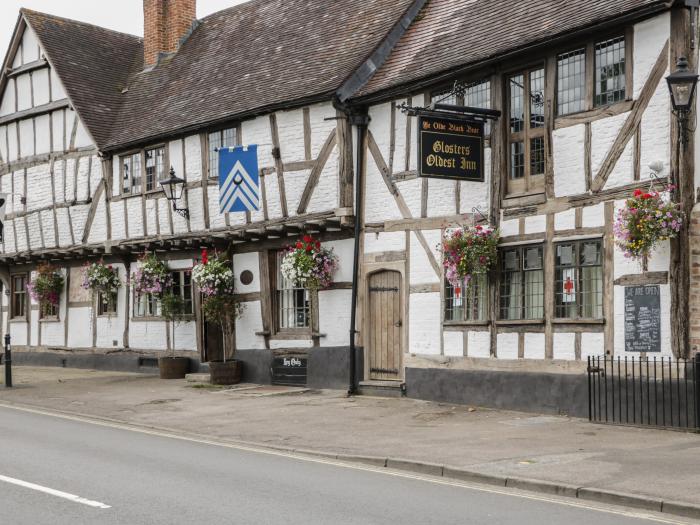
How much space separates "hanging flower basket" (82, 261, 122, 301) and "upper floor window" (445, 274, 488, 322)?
38.2 ft

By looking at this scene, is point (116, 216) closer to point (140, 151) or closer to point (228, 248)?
point (140, 151)

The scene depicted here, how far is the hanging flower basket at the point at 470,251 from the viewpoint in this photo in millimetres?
16203

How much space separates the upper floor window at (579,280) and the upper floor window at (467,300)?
1.65 meters

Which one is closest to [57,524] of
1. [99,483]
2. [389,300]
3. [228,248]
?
[99,483]

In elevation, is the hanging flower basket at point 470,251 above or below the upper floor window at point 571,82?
below

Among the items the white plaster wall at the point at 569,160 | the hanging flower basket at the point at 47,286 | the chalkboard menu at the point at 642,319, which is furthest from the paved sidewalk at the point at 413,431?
the hanging flower basket at the point at 47,286

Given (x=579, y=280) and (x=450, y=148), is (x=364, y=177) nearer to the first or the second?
(x=450, y=148)

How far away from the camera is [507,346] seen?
1620 centimetres

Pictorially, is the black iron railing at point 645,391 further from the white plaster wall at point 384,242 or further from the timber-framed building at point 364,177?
the white plaster wall at point 384,242

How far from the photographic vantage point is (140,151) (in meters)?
25.1

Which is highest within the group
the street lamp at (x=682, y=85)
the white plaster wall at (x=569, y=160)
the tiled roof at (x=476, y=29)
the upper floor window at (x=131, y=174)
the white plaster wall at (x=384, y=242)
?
the tiled roof at (x=476, y=29)

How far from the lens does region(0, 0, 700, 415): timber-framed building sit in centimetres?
1465

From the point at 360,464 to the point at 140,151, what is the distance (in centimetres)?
1555

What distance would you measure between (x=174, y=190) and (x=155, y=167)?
1608 millimetres
